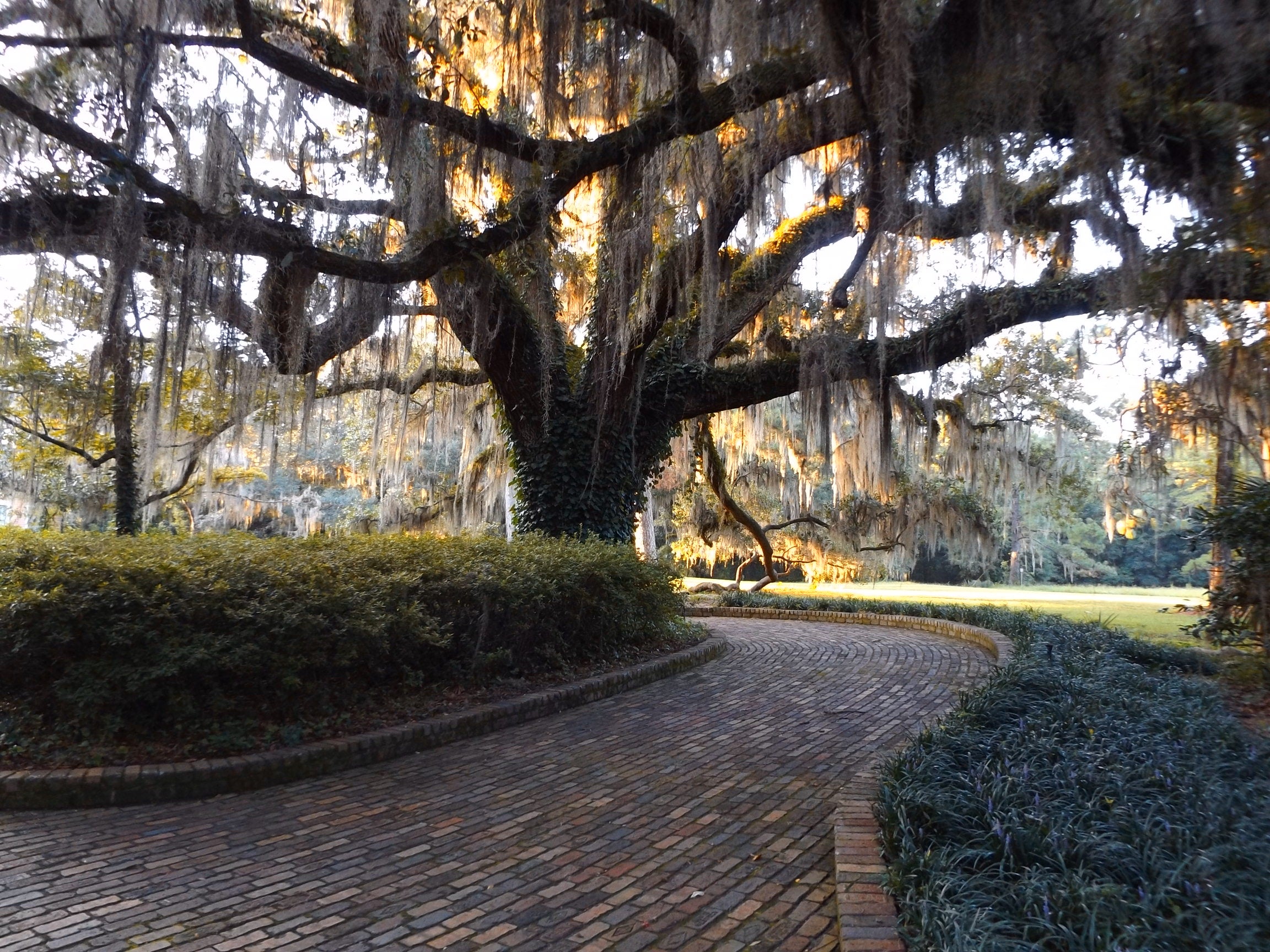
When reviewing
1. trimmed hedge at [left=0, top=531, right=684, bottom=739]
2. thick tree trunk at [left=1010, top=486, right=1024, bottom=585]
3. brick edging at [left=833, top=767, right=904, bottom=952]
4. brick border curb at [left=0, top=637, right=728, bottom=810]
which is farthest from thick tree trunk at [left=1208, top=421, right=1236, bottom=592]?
thick tree trunk at [left=1010, top=486, right=1024, bottom=585]

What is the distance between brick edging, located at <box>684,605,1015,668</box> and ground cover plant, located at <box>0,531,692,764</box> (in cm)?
477

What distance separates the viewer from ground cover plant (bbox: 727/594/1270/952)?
236 cm

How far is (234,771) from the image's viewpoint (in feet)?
14.2

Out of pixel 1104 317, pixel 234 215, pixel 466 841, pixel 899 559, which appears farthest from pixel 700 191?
pixel 899 559

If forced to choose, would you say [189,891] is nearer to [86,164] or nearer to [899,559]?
[86,164]

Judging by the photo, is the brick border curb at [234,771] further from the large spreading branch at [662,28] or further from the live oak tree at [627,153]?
the large spreading branch at [662,28]

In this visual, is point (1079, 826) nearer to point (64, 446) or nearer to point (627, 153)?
point (627, 153)

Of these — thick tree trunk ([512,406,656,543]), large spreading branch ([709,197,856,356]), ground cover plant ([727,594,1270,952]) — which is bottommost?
ground cover plant ([727,594,1270,952])

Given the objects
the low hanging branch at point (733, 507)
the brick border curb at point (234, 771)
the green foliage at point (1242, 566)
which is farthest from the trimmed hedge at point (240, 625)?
the low hanging branch at point (733, 507)

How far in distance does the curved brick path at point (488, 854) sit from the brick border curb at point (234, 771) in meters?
0.10

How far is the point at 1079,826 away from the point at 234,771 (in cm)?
398

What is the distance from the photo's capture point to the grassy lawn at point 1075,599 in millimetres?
12859

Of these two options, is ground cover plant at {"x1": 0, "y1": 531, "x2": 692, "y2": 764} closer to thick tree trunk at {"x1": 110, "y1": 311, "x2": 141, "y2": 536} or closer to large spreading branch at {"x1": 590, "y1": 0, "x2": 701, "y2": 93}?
large spreading branch at {"x1": 590, "y1": 0, "x2": 701, "y2": 93}

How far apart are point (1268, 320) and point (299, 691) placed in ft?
29.8
